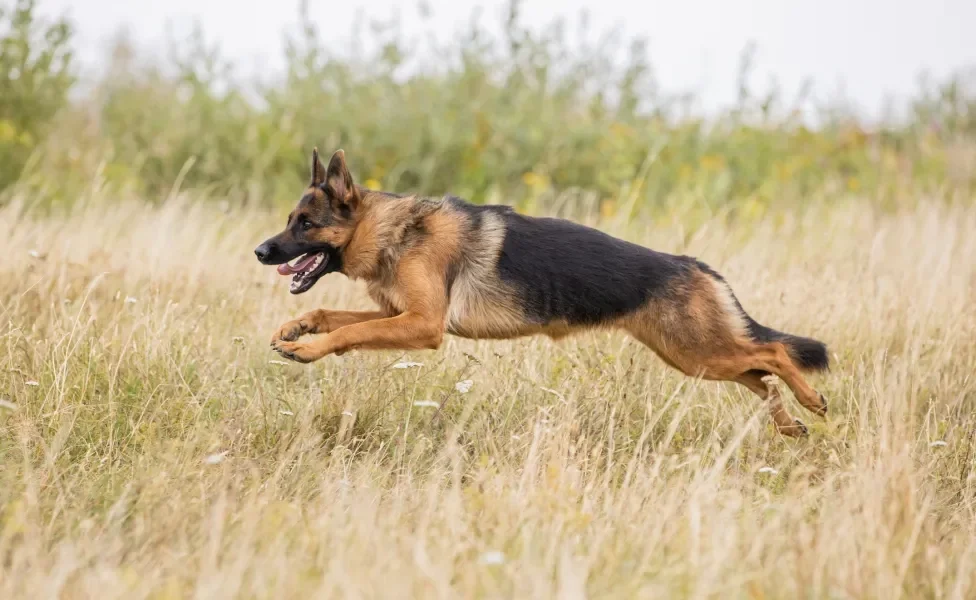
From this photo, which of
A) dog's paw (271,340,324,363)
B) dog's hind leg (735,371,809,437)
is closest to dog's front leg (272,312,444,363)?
dog's paw (271,340,324,363)

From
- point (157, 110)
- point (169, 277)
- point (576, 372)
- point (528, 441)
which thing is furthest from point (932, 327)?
point (157, 110)

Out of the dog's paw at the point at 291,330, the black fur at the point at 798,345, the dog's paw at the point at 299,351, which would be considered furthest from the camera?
the black fur at the point at 798,345

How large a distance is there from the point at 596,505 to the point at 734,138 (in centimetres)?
860

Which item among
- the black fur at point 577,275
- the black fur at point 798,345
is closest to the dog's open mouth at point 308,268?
the black fur at point 577,275

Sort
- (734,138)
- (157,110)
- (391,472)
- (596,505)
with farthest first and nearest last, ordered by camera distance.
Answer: (734,138) < (157,110) < (391,472) < (596,505)

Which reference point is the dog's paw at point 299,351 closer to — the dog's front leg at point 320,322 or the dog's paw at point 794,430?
the dog's front leg at point 320,322

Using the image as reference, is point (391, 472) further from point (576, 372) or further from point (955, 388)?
point (955, 388)

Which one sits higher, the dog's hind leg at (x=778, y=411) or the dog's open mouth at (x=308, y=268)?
the dog's open mouth at (x=308, y=268)

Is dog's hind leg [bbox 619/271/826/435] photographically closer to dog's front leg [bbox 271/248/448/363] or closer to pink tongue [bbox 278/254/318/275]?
dog's front leg [bbox 271/248/448/363]

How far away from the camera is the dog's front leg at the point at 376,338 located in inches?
172

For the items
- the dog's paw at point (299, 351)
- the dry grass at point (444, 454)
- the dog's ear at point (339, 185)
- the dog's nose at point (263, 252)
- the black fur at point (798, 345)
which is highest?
the dog's ear at point (339, 185)

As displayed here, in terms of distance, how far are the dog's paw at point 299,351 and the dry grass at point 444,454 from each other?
267mm

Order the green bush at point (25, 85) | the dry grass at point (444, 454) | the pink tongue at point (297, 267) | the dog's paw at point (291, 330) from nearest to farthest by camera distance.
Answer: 1. the dry grass at point (444, 454)
2. the dog's paw at point (291, 330)
3. the pink tongue at point (297, 267)
4. the green bush at point (25, 85)

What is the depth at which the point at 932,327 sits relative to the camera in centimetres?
618
